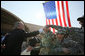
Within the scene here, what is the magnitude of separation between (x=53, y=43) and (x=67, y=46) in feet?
0.93

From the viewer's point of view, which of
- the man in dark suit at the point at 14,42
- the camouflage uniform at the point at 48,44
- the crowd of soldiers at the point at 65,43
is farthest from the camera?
the man in dark suit at the point at 14,42

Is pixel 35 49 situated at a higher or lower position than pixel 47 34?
lower

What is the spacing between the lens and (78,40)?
2.00m

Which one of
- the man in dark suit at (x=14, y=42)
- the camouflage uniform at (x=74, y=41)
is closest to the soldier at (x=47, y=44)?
the camouflage uniform at (x=74, y=41)

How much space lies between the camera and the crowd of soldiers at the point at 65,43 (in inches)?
75.5

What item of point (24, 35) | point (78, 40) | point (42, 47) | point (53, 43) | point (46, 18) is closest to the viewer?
point (78, 40)

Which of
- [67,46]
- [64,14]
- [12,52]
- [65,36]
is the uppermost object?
[64,14]

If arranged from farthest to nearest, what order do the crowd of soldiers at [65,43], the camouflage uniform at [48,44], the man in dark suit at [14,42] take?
the man in dark suit at [14,42] < the camouflage uniform at [48,44] < the crowd of soldiers at [65,43]

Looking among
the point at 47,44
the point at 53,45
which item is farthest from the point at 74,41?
the point at 47,44

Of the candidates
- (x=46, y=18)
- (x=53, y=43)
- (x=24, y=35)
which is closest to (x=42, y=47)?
(x=53, y=43)

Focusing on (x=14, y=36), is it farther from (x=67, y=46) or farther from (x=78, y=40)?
(x=78, y=40)

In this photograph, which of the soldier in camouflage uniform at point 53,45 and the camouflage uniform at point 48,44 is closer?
the soldier in camouflage uniform at point 53,45

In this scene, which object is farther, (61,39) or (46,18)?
(46,18)

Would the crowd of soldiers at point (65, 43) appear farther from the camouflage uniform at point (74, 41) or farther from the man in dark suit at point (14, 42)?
the man in dark suit at point (14, 42)
